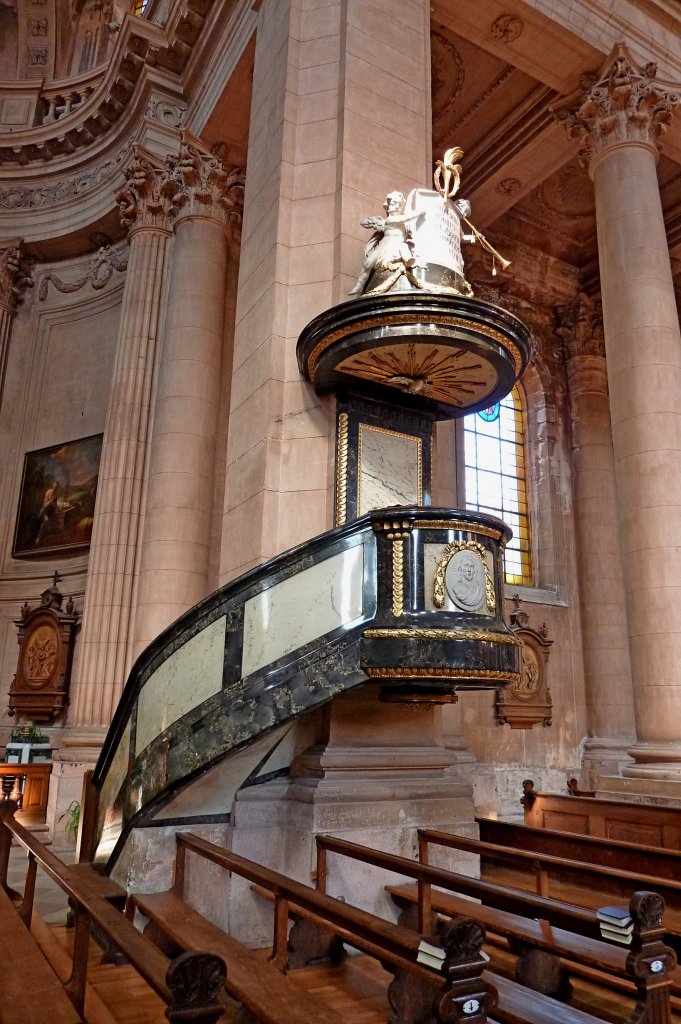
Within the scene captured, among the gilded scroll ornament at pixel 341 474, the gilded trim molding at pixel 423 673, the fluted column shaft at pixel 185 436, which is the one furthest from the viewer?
the fluted column shaft at pixel 185 436

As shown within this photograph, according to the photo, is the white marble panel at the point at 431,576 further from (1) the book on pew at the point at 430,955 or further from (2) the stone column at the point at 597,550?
(2) the stone column at the point at 597,550

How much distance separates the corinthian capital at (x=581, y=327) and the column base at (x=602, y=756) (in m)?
7.15

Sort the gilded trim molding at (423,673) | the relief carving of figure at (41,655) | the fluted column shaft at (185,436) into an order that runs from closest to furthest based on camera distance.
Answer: the gilded trim molding at (423,673) < the fluted column shaft at (185,436) < the relief carving of figure at (41,655)

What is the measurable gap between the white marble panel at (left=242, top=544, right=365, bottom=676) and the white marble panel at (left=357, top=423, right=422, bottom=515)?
50.1 inches

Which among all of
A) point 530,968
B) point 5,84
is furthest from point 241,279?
point 5,84

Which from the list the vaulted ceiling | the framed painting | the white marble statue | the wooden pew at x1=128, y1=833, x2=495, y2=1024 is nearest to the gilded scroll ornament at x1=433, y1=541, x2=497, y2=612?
the wooden pew at x1=128, y1=833, x2=495, y2=1024

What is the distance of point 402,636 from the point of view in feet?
13.1

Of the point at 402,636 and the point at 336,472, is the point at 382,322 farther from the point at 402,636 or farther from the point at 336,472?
the point at 402,636

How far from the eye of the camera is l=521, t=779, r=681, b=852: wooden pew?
5949 millimetres

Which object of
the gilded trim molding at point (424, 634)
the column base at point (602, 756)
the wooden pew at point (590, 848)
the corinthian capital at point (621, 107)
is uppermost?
the corinthian capital at point (621, 107)

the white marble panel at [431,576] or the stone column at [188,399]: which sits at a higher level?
the stone column at [188,399]

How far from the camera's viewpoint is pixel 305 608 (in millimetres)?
4250

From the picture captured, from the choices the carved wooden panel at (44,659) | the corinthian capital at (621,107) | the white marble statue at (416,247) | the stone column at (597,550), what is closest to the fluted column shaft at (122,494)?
the carved wooden panel at (44,659)

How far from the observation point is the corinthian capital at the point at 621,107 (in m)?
9.05
